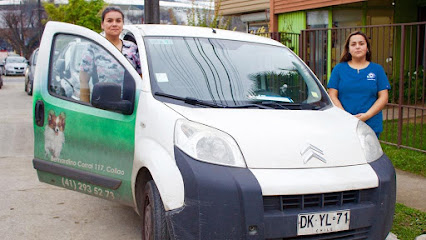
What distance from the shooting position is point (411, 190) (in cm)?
604

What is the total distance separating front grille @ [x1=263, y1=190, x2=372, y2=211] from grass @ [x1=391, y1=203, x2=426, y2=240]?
49.3 inches

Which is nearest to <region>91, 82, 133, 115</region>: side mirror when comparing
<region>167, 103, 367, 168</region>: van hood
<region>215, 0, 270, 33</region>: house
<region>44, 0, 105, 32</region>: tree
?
<region>167, 103, 367, 168</region>: van hood

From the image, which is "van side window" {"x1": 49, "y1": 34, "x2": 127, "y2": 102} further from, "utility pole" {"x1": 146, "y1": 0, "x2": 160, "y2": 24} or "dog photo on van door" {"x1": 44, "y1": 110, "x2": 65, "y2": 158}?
"utility pole" {"x1": 146, "y1": 0, "x2": 160, "y2": 24}

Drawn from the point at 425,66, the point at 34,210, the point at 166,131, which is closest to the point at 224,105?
the point at 166,131

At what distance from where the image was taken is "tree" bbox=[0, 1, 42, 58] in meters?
58.1

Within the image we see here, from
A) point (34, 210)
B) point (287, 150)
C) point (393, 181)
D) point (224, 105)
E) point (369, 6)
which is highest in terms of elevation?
point (369, 6)

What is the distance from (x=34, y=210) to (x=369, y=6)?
10748 mm

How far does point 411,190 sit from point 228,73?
9.74 feet

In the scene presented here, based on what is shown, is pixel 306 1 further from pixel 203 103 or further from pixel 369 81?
pixel 203 103

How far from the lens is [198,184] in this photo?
329cm

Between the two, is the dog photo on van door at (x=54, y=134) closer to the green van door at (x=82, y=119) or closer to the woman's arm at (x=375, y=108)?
the green van door at (x=82, y=119)

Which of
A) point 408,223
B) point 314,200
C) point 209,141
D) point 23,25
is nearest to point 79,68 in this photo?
point 209,141

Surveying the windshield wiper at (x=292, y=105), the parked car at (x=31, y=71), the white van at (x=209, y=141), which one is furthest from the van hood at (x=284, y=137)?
the parked car at (x=31, y=71)

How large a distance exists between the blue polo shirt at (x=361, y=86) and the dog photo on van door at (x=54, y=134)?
268 cm
